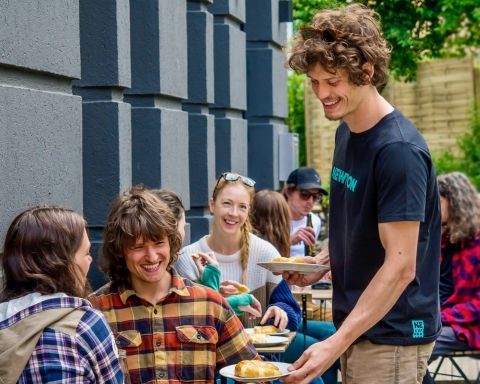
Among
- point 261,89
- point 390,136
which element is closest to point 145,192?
point 390,136


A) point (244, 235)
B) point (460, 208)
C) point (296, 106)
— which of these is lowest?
point (244, 235)

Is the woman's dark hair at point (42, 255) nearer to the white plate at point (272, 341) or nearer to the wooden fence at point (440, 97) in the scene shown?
the white plate at point (272, 341)

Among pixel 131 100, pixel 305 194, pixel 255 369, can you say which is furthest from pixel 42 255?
pixel 305 194

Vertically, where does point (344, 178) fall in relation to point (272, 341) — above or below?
above

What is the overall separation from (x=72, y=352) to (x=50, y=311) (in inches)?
5.7

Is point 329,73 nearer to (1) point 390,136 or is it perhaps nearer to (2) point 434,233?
(1) point 390,136

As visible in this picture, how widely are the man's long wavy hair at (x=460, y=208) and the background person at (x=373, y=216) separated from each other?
10.2ft

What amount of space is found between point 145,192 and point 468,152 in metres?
12.6

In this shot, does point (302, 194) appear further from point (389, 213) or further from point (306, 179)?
point (389, 213)

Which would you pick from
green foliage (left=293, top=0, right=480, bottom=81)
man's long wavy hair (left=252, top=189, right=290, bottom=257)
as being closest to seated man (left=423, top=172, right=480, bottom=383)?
man's long wavy hair (left=252, top=189, right=290, bottom=257)

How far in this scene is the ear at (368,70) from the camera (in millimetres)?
3404

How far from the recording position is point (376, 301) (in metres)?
3.27

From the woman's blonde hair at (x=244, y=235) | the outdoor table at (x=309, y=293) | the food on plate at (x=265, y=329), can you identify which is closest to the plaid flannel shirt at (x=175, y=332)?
the food on plate at (x=265, y=329)

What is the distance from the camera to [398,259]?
3.25 m
